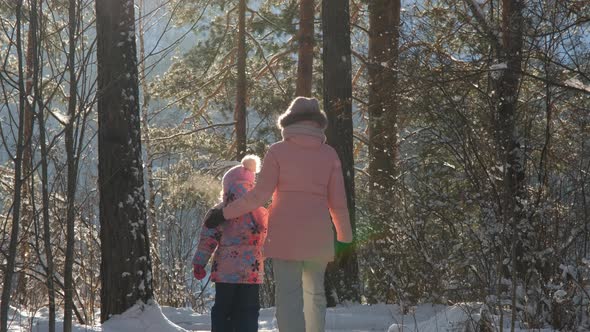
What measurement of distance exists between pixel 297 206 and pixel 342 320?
292 centimetres

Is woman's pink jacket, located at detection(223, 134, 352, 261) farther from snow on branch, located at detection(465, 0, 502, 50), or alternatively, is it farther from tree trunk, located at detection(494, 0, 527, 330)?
snow on branch, located at detection(465, 0, 502, 50)

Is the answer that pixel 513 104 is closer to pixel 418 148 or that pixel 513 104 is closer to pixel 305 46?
pixel 418 148

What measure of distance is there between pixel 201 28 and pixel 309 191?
1280cm

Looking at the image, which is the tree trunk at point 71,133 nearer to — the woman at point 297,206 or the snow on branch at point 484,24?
the woman at point 297,206

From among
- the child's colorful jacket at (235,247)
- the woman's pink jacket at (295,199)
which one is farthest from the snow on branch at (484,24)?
the child's colorful jacket at (235,247)

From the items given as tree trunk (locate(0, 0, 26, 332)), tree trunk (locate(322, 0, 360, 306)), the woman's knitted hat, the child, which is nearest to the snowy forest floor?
tree trunk (locate(322, 0, 360, 306))

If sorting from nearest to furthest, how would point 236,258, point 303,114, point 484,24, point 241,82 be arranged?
1. point 303,114
2. point 236,258
3. point 484,24
4. point 241,82

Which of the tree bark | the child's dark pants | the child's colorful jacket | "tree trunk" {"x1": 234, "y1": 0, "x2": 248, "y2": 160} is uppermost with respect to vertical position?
"tree trunk" {"x1": 234, "y1": 0, "x2": 248, "y2": 160}

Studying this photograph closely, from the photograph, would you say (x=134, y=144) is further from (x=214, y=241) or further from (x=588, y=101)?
(x=588, y=101)

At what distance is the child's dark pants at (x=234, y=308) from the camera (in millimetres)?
4734

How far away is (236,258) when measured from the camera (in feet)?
15.4

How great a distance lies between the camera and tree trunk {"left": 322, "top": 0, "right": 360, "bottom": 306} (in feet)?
27.4

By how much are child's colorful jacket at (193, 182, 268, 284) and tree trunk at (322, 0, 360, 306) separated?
369cm

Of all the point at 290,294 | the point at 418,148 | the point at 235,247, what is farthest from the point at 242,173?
the point at 418,148
